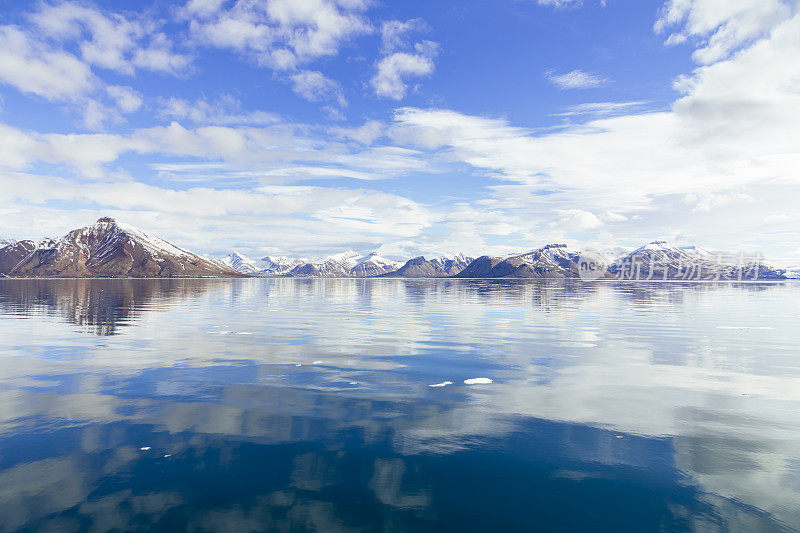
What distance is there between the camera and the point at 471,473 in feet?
48.2

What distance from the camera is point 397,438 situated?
1741 cm

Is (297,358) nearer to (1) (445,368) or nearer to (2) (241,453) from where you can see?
(1) (445,368)

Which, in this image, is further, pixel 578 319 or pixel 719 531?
pixel 578 319

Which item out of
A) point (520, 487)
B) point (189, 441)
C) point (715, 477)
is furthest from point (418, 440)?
point (715, 477)

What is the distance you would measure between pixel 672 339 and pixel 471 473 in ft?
120

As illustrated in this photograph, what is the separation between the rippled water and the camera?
1250 cm

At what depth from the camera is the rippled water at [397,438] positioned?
12500 millimetres

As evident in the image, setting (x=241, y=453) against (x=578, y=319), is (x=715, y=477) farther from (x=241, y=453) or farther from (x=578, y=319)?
(x=578, y=319)

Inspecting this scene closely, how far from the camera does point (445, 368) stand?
1175 inches

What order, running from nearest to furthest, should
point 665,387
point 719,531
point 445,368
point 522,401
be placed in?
point 719,531 → point 522,401 → point 665,387 → point 445,368

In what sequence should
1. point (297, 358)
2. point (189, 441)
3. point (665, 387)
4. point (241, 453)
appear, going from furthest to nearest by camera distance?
point (297, 358)
point (665, 387)
point (189, 441)
point (241, 453)

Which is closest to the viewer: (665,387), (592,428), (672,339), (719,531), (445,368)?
(719,531)

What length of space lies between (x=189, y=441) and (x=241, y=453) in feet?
9.12

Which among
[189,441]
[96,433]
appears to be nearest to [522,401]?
[189,441]
